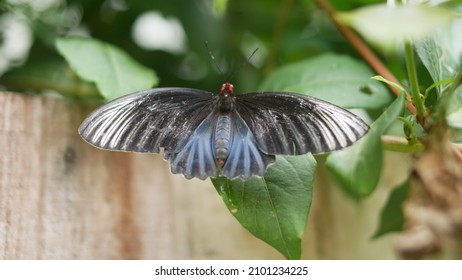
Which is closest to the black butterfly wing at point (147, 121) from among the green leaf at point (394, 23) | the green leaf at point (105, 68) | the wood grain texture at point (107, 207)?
the green leaf at point (105, 68)

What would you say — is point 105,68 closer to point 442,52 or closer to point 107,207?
point 107,207

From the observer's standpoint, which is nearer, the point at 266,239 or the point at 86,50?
the point at 266,239

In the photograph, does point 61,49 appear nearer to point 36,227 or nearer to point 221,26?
point 36,227

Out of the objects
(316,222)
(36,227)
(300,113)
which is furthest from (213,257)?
(300,113)
